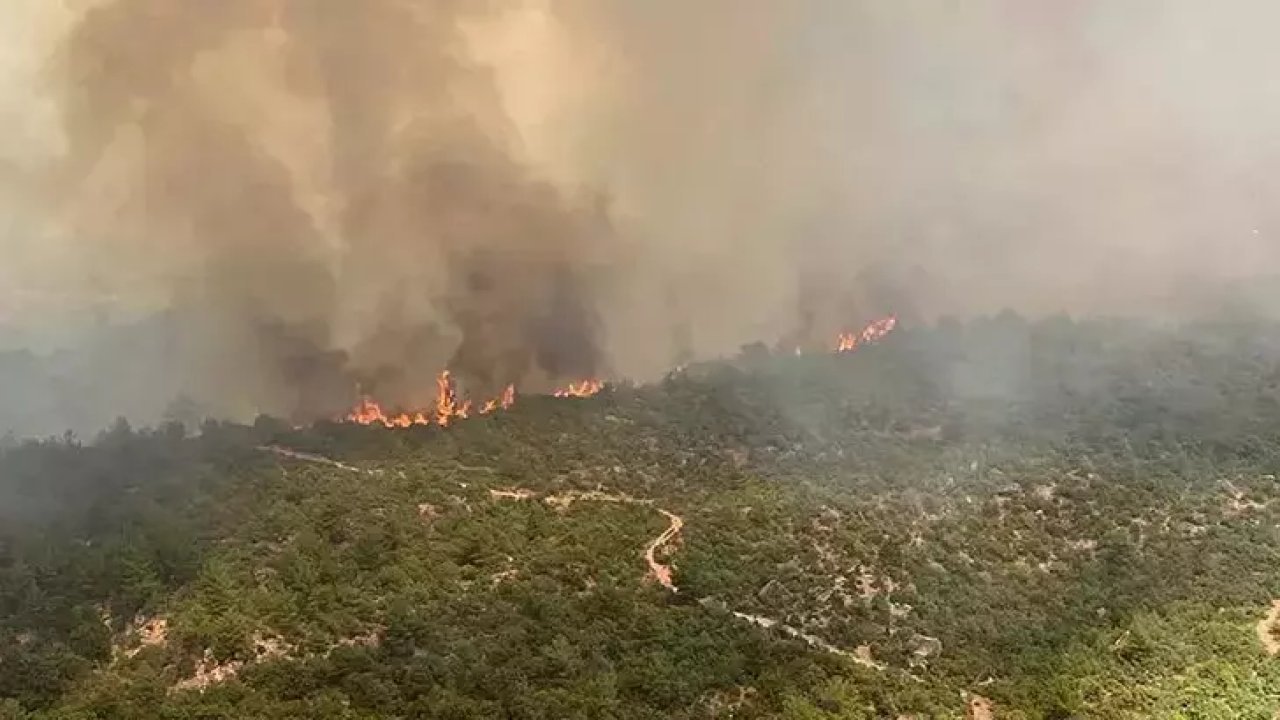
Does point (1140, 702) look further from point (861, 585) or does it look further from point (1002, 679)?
point (861, 585)

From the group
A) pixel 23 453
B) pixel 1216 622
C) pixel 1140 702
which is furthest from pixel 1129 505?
pixel 23 453

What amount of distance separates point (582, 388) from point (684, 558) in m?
11.3

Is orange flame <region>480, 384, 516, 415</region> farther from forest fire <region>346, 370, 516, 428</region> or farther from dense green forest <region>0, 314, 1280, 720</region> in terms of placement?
dense green forest <region>0, 314, 1280, 720</region>

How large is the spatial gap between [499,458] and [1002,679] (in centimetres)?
1100

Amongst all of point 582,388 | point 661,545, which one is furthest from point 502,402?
point 661,545

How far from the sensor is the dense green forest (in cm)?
1827

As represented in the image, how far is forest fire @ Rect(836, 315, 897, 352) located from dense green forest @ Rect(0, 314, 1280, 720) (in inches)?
181

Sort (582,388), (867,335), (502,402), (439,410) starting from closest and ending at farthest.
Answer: (502,402) < (439,410) < (582,388) < (867,335)

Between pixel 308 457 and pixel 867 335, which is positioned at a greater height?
pixel 867 335

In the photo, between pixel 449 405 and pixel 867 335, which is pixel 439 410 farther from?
pixel 867 335

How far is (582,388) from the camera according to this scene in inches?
1281

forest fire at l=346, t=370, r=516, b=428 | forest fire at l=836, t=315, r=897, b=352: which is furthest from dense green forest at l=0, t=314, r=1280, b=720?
forest fire at l=836, t=315, r=897, b=352

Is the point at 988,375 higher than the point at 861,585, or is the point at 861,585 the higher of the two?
the point at 988,375

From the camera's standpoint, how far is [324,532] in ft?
70.7
